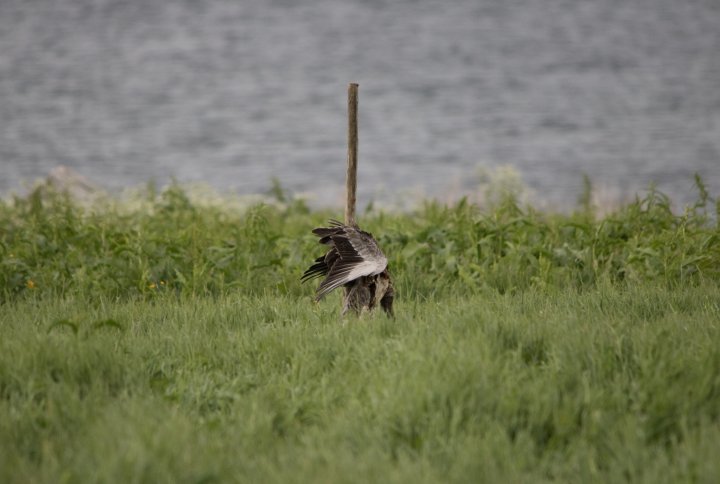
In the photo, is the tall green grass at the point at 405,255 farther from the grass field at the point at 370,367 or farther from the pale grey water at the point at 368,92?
the pale grey water at the point at 368,92

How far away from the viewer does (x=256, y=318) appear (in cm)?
590

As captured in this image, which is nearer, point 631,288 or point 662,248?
point 631,288

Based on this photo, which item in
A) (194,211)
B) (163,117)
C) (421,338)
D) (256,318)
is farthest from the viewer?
(163,117)

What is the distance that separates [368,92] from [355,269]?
98.9 feet

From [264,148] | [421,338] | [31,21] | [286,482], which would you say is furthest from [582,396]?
[31,21]

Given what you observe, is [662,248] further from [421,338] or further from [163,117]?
[163,117]

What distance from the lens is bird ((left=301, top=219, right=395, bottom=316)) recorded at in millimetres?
5152

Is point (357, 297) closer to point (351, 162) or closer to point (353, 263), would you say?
point (353, 263)

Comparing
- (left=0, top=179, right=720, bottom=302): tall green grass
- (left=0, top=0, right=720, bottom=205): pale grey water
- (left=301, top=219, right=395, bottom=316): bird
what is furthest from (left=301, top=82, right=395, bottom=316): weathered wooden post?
(left=0, top=0, right=720, bottom=205): pale grey water

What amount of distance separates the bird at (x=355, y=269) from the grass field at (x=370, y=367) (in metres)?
0.17

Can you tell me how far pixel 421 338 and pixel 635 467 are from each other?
1.53 meters

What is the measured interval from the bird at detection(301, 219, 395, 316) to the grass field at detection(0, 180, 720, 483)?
0.17 m

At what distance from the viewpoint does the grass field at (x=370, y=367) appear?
12.2ft

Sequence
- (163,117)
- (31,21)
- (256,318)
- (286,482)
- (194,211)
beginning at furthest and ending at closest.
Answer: (31,21) < (163,117) < (194,211) < (256,318) < (286,482)
